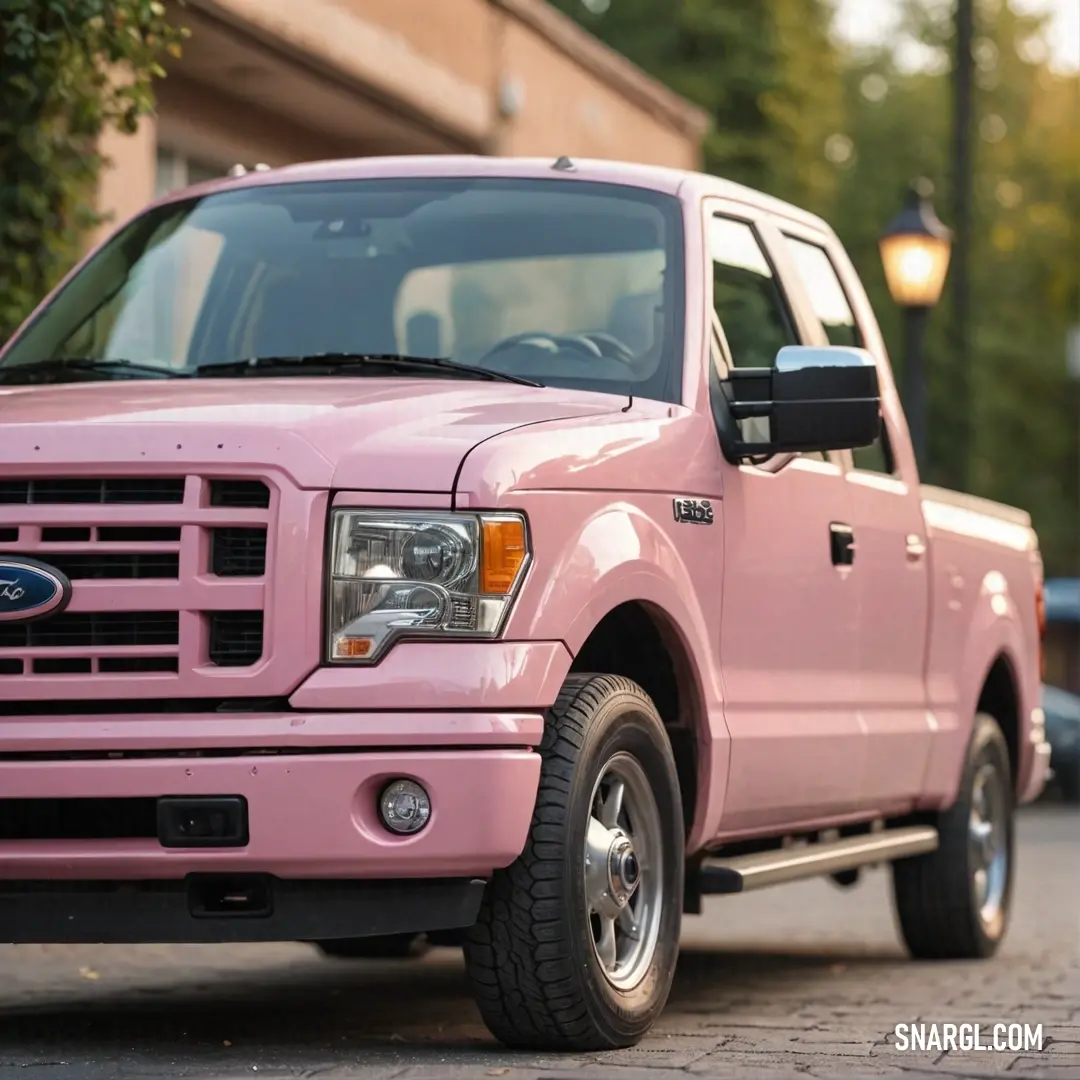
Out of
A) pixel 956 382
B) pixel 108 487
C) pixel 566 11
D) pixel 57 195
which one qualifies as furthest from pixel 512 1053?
pixel 566 11

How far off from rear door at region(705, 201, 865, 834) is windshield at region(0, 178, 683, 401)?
26 cm

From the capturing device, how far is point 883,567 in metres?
7.94

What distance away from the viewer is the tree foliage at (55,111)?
9.22 meters

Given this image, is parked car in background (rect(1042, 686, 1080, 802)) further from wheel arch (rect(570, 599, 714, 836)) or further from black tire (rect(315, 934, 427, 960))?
wheel arch (rect(570, 599, 714, 836))

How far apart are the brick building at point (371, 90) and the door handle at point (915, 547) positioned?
18.3 feet

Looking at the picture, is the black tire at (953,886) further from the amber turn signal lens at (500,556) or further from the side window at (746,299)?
the amber turn signal lens at (500,556)

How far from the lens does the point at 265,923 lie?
5555mm

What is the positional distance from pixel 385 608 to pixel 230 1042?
4.67 feet

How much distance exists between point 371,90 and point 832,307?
8.55 m

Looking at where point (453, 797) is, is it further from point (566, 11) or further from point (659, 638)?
point (566, 11)

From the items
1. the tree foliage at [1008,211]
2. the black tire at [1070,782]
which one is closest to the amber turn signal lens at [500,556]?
the black tire at [1070,782]

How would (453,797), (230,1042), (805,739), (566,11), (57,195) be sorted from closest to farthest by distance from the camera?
(453,797) < (230,1042) < (805,739) < (57,195) < (566,11)

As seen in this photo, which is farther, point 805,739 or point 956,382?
point 956,382

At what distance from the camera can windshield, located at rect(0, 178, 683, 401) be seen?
688 centimetres
